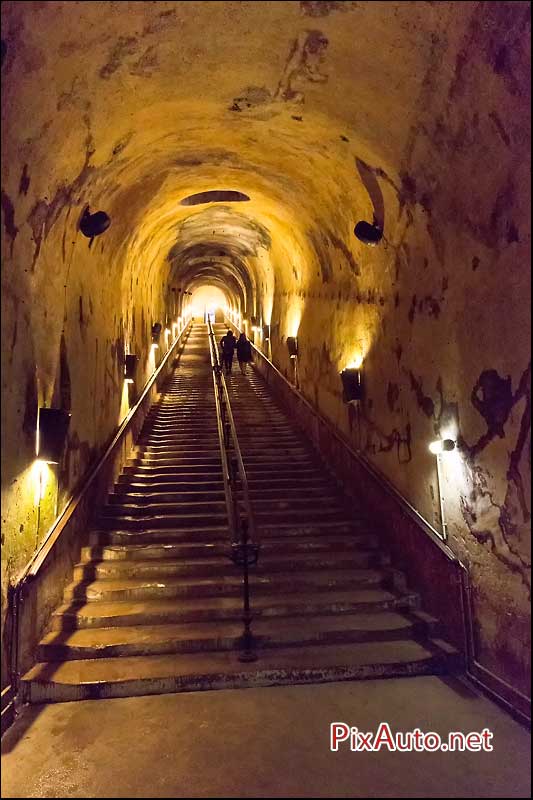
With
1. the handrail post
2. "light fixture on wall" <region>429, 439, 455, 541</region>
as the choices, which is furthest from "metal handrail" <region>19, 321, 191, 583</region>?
"light fixture on wall" <region>429, 439, 455, 541</region>

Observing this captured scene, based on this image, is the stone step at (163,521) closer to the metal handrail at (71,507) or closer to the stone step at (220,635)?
the metal handrail at (71,507)

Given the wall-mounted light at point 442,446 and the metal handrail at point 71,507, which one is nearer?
the metal handrail at point 71,507

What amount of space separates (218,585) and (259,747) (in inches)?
86.4

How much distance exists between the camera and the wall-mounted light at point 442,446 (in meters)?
4.77

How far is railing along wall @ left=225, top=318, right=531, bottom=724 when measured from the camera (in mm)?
4207

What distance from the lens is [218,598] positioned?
5477 millimetres

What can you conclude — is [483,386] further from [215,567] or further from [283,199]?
[283,199]

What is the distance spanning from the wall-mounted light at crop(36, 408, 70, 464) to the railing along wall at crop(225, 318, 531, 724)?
11.9ft

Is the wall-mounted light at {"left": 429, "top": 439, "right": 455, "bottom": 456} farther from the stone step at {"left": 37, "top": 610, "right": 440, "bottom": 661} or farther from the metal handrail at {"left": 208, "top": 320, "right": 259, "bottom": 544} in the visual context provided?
the metal handrail at {"left": 208, "top": 320, "right": 259, "bottom": 544}

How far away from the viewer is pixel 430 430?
5258 mm

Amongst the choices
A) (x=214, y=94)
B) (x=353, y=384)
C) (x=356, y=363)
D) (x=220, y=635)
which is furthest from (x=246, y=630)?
(x=214, y=94)

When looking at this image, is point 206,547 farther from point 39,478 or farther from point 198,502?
point 39,478

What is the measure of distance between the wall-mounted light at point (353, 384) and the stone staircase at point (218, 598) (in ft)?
4.87

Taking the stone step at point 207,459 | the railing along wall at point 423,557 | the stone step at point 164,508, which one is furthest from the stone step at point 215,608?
the stone step at point 207,459
